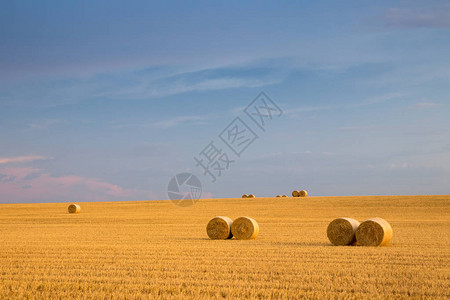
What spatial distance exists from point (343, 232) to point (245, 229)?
14.9 ft

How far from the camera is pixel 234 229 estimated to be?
22.6 meters

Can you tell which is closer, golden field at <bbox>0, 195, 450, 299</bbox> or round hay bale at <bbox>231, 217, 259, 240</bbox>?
golden field at <bbox>0, 195, 450, 299</bbox>

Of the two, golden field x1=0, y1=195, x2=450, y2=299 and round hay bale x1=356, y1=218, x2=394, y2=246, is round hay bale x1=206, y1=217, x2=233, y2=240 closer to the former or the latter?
golden field x1=0, y1=195, x2=450, y2=299

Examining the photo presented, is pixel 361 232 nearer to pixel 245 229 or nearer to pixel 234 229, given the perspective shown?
pixel 245 229

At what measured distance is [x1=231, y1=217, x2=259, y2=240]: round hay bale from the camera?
22109 millimetres

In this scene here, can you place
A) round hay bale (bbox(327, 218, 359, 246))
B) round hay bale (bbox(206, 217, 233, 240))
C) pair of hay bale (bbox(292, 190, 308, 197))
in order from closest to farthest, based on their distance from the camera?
1. round hay bale (bbox(327, 218, 359, 246))
2. round hay bale (bbox(206, 217, 233, 240))
3. pair of hay bale (bbox(292, 190, 308, 197))

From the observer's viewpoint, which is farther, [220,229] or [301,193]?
[301,193]

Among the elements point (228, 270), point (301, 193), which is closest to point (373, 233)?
point (228, 270)

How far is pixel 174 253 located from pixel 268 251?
3049mm

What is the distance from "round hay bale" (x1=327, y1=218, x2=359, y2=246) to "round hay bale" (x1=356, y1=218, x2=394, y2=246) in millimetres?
404

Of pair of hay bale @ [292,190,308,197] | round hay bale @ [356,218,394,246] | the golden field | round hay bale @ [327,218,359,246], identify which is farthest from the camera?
pair of hay bale @ [292,190,308,197]

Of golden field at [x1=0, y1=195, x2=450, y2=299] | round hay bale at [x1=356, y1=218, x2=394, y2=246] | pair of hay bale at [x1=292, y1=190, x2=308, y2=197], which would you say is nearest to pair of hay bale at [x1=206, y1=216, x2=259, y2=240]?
golden field at [x1=0, y1=195, x2=450, y2=299]

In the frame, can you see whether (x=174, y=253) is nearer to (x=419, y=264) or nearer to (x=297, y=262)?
(x=297, y=262)

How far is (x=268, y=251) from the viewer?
16.9 meters
